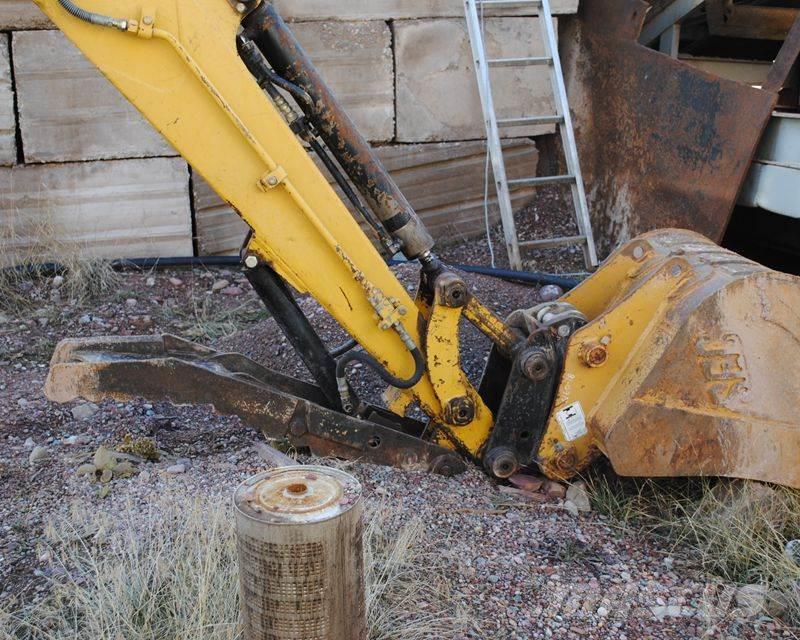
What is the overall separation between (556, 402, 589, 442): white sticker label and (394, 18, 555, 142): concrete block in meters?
4.16

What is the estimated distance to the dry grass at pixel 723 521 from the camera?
11.2 ft

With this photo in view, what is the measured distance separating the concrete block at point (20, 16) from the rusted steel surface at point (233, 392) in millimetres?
3703

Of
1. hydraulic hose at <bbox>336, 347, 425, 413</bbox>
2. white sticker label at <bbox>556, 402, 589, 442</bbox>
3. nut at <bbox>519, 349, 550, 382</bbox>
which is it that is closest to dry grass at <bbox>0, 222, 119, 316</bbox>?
hydraulic hose at <bbox>336, 347, 425, 413</bbox>

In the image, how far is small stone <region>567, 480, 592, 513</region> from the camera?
388 centimetres

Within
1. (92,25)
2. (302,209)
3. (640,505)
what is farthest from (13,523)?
(640,505)

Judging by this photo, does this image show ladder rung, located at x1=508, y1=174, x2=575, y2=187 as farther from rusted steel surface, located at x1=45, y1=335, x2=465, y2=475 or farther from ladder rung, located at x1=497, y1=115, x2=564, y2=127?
rusted steel surface, located at x1=45, y1=335, x2=465, y2=475

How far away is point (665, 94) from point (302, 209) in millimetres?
4170

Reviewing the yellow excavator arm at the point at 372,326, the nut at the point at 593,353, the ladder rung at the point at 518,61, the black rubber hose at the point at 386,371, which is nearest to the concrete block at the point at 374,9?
the ladder rung at the point at 518,61

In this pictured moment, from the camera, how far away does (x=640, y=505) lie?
393cm

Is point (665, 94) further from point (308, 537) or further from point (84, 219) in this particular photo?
point (308, 537)

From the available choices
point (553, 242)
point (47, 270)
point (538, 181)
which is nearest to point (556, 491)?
point (553, 242)

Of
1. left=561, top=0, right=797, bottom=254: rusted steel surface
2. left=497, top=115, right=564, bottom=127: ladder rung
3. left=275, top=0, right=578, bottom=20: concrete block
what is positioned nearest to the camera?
left=561, top=0, right=797, bottom=254: rusted steel surface

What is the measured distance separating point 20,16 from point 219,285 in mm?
2268

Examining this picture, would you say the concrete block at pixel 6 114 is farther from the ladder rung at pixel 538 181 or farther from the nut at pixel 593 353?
the nut at pixel 593 353
